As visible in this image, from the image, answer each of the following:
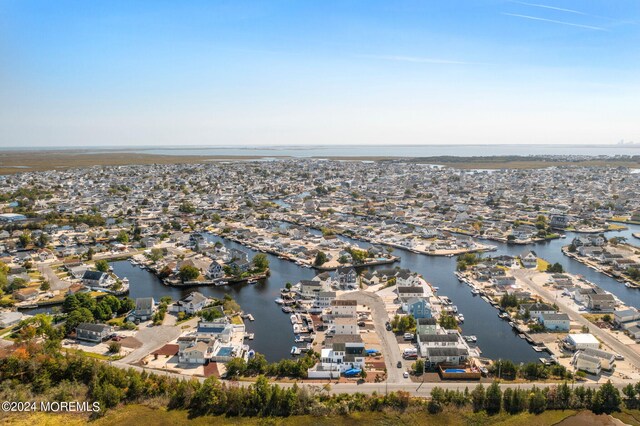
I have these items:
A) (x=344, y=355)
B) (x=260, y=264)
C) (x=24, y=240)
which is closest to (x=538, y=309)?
(x=344, y=355)

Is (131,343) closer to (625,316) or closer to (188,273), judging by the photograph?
(188,273)

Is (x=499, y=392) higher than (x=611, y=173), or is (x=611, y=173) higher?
(x=611, y=173)

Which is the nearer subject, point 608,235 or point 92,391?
point 92,391

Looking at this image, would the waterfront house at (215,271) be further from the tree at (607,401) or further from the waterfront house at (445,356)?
the tree at (607,401)

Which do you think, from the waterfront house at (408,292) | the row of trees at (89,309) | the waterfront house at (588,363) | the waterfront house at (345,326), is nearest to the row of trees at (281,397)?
the waterfront house at (588,363)

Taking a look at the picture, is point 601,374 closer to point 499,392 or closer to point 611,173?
point 499,392

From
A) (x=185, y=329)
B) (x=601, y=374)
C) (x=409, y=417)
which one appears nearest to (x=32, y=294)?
(x=185, y=329)
